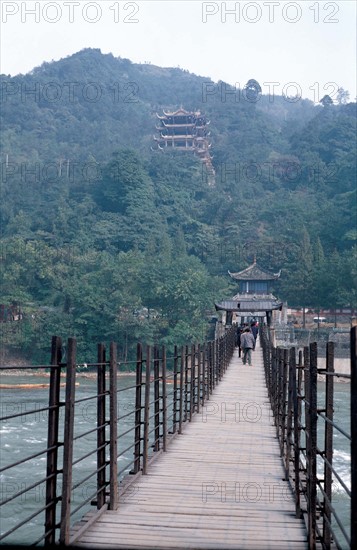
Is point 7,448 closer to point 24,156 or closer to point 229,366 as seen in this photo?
point 229,366

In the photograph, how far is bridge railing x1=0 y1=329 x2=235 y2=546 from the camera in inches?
194

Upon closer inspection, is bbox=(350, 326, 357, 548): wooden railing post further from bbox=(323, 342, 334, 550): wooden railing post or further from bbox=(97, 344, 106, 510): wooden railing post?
bbox=(97, 344, 106, 510): wooden railing post

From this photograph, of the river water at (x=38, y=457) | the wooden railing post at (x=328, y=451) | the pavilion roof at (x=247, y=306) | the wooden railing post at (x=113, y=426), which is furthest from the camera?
the pavilion roof at (x=247, y=306)

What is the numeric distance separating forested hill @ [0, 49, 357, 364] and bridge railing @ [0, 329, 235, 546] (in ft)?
50.3

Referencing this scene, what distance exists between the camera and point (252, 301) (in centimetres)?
4234

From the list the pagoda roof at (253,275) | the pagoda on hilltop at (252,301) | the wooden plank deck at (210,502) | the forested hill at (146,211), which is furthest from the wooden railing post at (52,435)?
the pagoda roof at (253,275)

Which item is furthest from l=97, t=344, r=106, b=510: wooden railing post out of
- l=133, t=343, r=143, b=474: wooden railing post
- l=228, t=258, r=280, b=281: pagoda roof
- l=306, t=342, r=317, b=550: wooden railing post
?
l=228, t=258, r=280, b=281: pagoda roof

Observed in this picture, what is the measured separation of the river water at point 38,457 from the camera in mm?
15755

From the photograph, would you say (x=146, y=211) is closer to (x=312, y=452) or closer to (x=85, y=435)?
(x=85, y=435)

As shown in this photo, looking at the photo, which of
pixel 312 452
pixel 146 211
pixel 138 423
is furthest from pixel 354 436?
pixel 146 211

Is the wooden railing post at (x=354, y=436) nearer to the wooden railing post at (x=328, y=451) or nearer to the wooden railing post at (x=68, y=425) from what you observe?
the wooden railing post at (x=328, y=451)

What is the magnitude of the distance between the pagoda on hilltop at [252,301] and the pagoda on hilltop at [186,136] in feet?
143

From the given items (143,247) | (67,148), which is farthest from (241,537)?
(67,148)

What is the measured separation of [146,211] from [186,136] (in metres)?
20.9
